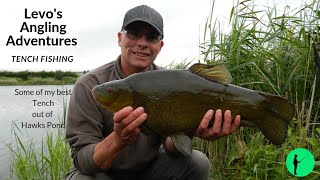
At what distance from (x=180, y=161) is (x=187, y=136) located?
2.24 feet

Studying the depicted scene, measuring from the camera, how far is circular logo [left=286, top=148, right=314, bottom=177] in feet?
7.66

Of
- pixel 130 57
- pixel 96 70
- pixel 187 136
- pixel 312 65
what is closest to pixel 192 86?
pixel 187 136

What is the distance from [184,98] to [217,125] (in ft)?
0.72

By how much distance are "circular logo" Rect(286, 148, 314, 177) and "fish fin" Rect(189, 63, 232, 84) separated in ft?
2.28

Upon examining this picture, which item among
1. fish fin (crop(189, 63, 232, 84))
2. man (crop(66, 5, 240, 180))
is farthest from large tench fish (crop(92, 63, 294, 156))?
man (crop(66, 5, 240, 180))

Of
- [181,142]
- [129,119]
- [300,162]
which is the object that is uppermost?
[129,119]

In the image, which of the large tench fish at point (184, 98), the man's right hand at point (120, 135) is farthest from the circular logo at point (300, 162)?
the man's right hand at point (120, 135)

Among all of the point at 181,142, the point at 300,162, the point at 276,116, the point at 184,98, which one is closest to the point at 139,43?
the point at 184,98

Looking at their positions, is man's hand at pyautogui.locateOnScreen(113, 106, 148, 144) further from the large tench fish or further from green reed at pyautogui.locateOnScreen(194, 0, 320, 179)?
green reed at pyautogui.locateOnScreen(194, 0, 320, 179)

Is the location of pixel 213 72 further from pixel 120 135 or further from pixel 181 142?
pixel 120 135

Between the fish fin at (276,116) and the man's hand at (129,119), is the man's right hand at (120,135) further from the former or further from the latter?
the fish fin at (276,116)

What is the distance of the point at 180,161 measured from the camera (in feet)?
8.94

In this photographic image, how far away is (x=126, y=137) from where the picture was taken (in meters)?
2.10

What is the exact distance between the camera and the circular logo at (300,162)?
2.34 metres
